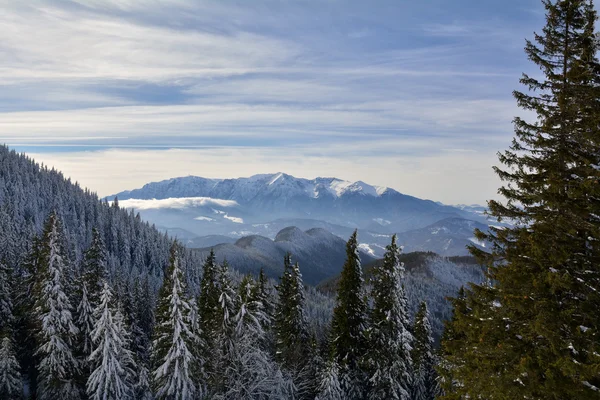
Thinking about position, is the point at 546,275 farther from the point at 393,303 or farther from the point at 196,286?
the point at 196,286

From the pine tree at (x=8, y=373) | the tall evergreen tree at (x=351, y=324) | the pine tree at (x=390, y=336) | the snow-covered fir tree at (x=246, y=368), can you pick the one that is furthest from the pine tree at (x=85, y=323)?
the pine tree at (x=390, y=336)

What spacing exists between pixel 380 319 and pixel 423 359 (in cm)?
1830

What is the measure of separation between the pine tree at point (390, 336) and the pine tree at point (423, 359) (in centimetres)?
1214

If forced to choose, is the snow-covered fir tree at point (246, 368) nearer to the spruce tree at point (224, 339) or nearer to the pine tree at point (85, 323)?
the spruce tree at point (224, 339)

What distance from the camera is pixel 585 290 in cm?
895

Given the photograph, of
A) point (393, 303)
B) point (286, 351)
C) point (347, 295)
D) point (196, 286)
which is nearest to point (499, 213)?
point (393, 303)

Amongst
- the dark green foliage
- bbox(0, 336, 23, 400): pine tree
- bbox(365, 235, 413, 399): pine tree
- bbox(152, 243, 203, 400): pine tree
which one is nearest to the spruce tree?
bbox(152, 243, 203, 400): pine tree

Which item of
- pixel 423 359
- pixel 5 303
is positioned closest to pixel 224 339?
pixel 423 359

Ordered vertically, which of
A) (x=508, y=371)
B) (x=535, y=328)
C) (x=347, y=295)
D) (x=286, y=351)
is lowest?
(x=286, y=351)

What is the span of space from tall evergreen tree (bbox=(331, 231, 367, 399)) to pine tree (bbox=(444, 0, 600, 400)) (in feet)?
64.4

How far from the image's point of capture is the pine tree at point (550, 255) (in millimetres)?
8648

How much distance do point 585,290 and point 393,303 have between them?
784 inches

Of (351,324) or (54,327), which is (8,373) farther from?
(351,324)

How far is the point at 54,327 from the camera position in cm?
3281
